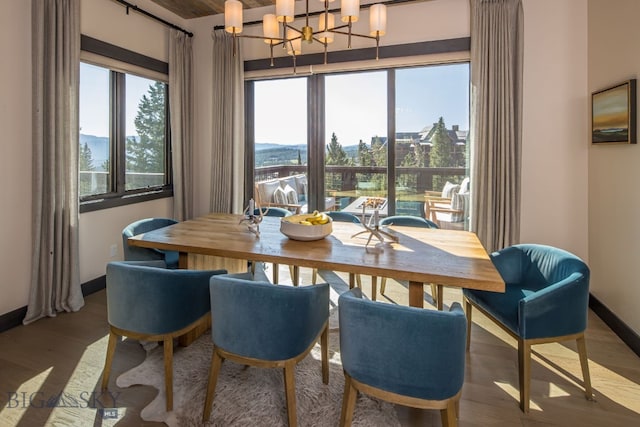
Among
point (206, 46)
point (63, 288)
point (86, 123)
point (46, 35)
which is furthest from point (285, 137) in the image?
point (63, 288)

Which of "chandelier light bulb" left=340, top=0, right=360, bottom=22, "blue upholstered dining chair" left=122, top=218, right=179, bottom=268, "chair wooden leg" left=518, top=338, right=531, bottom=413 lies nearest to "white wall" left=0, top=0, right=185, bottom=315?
"blue upholstered dining chair" left=122, top=218, right=179, bottom=268

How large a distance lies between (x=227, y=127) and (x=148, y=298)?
290cm

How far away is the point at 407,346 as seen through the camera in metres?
1.44

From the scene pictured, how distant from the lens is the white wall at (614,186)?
2.55 m

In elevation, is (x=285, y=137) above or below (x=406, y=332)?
above

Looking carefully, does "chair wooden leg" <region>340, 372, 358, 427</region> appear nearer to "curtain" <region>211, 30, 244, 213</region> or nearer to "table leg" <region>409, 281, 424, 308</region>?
"table leg" <region>409, 281, 424, 308</region>

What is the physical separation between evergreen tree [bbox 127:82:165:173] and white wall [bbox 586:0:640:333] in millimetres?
4328

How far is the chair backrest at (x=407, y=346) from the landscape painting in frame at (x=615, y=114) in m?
2.17

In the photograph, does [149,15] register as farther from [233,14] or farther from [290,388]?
[290,388]

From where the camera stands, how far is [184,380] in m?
2.16

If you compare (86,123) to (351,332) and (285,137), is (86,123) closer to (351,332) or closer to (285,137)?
(285,137)

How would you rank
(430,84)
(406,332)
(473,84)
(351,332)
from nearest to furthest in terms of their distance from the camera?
(406,332)
(351,332)
(473,84)
(430,84)

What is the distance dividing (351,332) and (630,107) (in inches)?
98.3

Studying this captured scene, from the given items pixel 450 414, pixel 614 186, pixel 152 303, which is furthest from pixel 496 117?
pixel 152 303
